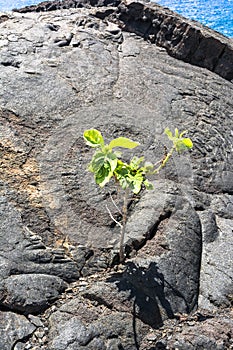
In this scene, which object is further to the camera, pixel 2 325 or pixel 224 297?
pixel 224 297

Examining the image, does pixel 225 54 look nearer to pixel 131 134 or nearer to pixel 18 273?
pixel 131 134

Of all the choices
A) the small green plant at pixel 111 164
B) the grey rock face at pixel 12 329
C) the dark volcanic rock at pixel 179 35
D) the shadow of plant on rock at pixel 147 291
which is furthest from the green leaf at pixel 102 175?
the dark volcanic rock at pixel 179 35

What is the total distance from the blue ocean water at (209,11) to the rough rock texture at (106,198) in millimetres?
4763

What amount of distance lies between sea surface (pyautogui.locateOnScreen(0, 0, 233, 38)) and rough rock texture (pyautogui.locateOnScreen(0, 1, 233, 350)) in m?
4.76

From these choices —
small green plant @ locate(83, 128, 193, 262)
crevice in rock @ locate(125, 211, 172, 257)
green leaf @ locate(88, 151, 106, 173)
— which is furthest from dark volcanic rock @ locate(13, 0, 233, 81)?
green leaf @ locate(88, 151, 106, 173)

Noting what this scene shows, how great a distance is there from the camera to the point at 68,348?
2707mm

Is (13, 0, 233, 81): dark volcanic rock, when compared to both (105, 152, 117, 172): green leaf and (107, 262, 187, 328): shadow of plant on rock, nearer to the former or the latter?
(107, 262, 187, 328): shadow of plant on rock

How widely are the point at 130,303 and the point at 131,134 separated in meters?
1.53

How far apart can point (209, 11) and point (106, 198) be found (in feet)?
25.0

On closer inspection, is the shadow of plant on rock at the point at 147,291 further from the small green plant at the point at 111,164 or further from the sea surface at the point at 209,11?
the sea surface at the point at 209,11

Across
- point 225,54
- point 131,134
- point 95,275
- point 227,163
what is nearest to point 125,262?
point 95,275

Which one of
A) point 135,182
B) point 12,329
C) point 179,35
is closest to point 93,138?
point 135,182

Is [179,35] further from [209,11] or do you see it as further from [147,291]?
[209,11]

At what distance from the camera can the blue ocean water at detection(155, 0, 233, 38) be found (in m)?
9.66
